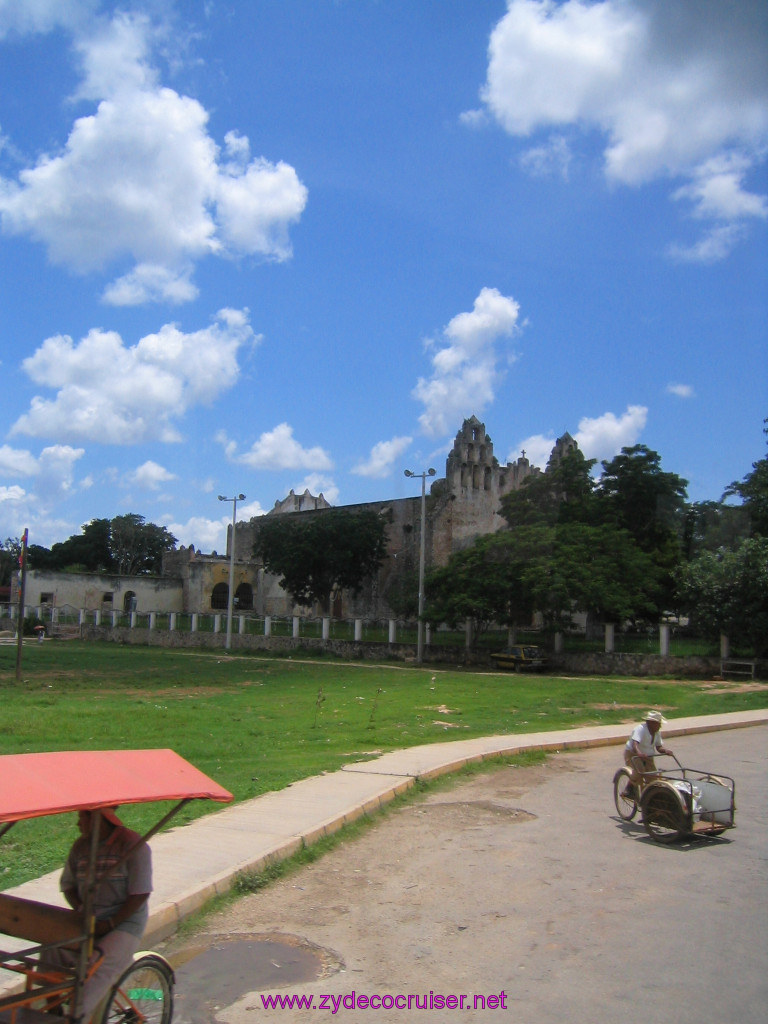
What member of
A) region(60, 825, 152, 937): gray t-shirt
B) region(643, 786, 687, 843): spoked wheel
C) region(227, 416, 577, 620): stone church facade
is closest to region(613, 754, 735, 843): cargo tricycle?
region(643, 786, 687, 843): spoked wheel

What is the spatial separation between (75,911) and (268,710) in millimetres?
15211

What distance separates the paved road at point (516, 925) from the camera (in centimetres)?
478

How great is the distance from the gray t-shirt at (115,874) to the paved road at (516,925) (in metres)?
0.96

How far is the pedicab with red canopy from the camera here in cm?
371

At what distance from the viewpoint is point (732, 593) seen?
29078 mm

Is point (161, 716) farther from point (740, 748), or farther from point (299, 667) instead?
point (299, 667)

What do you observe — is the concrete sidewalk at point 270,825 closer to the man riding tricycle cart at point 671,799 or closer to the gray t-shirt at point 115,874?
the gray t-shirt at point 115,874

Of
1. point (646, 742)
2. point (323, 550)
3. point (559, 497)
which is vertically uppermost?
point (559, 497)

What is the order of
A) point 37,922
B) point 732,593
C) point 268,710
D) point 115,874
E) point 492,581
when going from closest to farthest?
point 37,922 < point 115,874 < point 268,710 < point 732,593 < point 492,581

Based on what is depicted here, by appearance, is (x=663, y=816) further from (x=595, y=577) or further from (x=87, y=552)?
(x=87, y=552)

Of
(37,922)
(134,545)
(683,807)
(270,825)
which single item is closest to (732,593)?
(683,807)

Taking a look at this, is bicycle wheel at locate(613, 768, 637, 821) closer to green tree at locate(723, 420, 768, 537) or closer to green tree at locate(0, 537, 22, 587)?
green tree at locate(723, 420, 768, 537)

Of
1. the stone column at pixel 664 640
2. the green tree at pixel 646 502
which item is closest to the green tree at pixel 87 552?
Result: the green tree at pixel 646 502

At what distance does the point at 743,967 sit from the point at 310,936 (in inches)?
102
